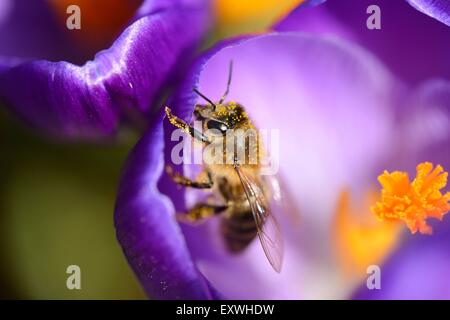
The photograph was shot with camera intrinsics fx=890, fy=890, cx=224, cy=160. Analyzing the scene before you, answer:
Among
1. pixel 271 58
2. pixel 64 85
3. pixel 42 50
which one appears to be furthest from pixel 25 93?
pixel 271 58

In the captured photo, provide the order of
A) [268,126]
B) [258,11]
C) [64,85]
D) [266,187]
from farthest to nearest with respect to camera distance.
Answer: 1. [258,11]
2. [268,126]
3. [266,187]
4. [64,85]

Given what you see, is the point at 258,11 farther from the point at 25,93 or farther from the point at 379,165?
the point at 25,93

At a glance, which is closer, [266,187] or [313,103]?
[266,187]

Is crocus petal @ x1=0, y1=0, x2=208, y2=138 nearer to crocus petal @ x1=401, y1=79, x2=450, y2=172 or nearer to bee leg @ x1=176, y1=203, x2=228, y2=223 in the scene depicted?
bee leg @ x1=176, y1=203, x2=228, y2=223

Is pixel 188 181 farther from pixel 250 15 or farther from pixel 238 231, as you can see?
pixel 250 15


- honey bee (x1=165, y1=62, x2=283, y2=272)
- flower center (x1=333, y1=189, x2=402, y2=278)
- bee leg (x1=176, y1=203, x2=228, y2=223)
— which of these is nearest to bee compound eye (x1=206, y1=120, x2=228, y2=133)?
honey bee (x1=165, y1=62, x2=283, y2=272)

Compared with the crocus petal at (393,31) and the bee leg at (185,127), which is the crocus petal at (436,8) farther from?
the bee leg at (185,127)

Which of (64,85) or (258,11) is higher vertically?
(258,11)
